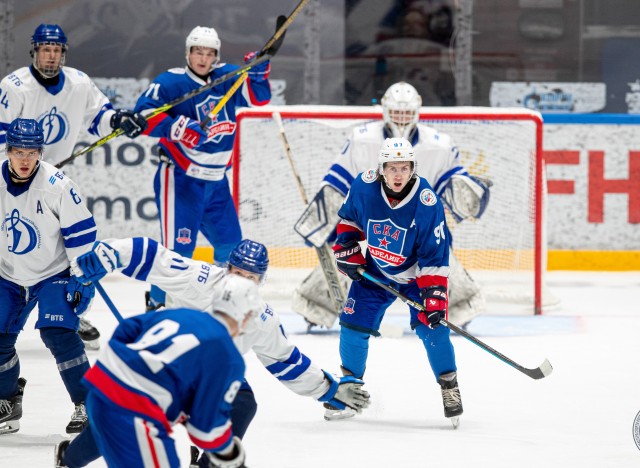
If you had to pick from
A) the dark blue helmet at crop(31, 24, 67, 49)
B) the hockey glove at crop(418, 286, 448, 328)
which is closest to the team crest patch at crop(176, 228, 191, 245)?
the dark blue helmet at crop(31, 24, 67, 49)

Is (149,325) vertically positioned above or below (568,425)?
above

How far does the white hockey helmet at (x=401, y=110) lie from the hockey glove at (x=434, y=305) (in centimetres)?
137

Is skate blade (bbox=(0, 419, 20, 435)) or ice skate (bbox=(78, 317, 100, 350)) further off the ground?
ice skate (bbox=(78, 317, 100, 350))

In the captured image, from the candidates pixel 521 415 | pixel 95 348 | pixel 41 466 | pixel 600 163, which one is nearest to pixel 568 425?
pixel 521 415

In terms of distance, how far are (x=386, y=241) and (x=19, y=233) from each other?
1154 millimetres

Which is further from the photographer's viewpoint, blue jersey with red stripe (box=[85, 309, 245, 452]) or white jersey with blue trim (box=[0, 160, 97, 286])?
white jersey with blue trim (box=[0, 160, 97, 286])

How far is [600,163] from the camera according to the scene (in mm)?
6988

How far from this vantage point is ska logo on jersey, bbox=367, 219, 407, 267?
391 cm

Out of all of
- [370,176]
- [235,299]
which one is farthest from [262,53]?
[235,299]

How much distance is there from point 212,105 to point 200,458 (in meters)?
2.68

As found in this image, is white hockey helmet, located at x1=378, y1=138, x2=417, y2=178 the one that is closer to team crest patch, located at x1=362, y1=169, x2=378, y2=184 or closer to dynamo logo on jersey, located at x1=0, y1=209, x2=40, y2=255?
team crest patch, located at x1=362, y1=169, x2=378, y2=184

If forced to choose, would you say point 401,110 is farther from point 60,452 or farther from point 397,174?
point 60,452

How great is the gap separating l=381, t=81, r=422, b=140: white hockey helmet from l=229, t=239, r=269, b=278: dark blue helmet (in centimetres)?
224

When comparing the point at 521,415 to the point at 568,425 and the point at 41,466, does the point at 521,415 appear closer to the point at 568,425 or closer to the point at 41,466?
the point at 568,425
